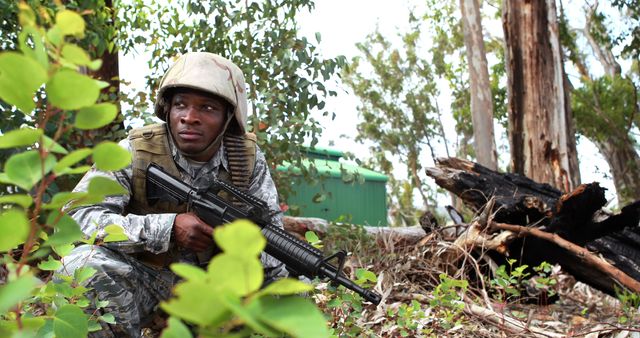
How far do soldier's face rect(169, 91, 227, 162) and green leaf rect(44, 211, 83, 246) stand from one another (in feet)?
7.87

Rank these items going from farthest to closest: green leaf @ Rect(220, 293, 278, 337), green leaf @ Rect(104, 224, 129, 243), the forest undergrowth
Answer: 1. the forest undergrowth
2. green leaf @ Rect(104, 224, 129, 243)
3. green leaf @ Rect(220, 293, 278, 337)

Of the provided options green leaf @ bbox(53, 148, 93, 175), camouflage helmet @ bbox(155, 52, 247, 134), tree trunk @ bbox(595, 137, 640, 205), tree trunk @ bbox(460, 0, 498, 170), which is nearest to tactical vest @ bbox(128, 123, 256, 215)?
camouflage helmet @ bbox(155, 52, 247, 134)

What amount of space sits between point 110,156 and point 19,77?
100 mm

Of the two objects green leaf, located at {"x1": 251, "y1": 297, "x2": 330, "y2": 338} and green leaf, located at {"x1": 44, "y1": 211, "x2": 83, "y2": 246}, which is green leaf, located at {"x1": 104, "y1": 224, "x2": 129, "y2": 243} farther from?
green leaf, located at {"x1": 251, "y1": 297, "x2": 330, "y2": 338}

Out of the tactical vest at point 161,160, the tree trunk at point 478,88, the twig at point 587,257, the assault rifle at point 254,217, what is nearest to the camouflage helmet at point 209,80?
the tactical vest at point 161,160

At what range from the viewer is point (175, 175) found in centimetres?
317

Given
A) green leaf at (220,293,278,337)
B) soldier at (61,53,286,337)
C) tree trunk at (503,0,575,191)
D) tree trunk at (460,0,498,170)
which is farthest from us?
tree trunk at (460,0,498,170)

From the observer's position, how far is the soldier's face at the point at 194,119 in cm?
315

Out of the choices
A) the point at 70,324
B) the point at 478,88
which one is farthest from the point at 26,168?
the point at 478,88

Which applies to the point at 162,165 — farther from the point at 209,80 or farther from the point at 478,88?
the point at 478,88

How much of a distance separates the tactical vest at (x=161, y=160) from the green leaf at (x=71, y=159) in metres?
2.43

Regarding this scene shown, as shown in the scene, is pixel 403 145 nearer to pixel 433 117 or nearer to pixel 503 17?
pixel 433 117

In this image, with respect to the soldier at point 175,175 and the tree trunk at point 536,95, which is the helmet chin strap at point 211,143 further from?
the tree trunk at point 536,95

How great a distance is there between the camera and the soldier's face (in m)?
3.15
